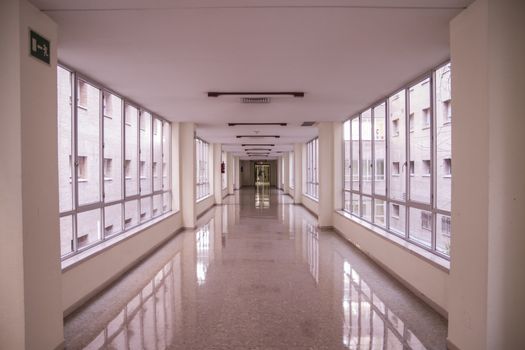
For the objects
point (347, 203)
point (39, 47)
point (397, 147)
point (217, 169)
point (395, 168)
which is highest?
point (39, 47)

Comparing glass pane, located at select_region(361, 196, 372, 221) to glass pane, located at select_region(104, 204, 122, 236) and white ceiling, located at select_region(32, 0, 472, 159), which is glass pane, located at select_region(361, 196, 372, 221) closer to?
white ceiling, located at select_region(32, 0, 472, 159)

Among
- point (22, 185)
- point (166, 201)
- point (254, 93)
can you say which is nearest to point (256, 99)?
point (254, 93)

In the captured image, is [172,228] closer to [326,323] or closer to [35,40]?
[326,323]

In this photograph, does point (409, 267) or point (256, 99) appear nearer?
point (409, 267)

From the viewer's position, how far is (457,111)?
121 inches

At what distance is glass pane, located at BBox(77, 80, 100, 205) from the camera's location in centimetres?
483

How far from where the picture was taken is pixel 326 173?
975cm

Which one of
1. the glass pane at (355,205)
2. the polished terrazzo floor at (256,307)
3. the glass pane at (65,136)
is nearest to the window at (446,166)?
the polished terrazzo floor at (256,307)

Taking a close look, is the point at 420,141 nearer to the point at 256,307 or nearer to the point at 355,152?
the point at 256,307

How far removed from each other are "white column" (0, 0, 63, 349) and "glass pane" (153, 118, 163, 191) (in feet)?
17.7

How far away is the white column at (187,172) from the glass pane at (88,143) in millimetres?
4197

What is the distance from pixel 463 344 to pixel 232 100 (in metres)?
4.85

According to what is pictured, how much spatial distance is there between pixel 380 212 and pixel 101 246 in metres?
5.00

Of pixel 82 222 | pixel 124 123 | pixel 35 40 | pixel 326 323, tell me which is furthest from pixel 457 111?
pixel 124 123
